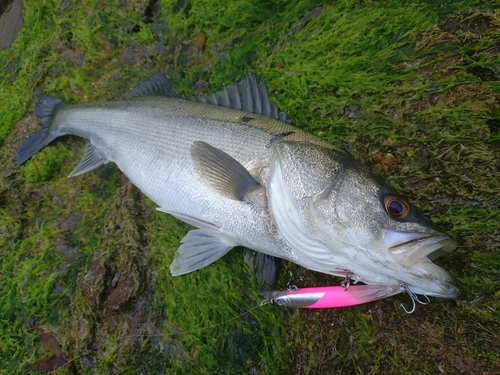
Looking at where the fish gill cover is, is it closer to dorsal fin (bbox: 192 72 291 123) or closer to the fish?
dorsal fin (bbox: 192 72 291 123)

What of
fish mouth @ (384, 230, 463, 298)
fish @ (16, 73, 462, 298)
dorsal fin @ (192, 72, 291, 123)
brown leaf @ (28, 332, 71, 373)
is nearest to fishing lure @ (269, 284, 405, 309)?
fish @ (16, 73, 462, 298)

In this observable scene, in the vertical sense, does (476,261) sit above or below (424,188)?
below

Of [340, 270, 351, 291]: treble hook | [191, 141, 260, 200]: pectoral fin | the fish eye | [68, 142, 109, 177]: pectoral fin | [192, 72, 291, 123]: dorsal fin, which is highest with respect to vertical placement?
[192, 72, 291, 123]: dorsal fin

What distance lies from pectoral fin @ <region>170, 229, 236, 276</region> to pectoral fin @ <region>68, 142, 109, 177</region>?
1270 mm

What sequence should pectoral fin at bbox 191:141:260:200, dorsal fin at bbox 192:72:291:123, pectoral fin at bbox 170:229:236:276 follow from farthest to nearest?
dorsal fin at bbox 192:72:291:123 → pectoral fin at bbox 170:229:236:276 → pectoral fin at bbox 191:141:260:200

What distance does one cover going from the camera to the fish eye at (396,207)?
1.82m

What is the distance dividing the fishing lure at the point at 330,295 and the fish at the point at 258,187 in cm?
15

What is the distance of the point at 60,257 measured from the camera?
3.35 m

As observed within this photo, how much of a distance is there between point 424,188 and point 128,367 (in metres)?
2.60

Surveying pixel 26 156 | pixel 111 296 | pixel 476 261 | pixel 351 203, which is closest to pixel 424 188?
pixel 476 261

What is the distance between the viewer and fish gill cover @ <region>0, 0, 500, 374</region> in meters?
Result: 2.28

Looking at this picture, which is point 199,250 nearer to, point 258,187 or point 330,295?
point 258,187

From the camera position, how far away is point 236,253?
279 cm

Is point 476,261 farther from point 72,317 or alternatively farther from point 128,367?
point 72,317
